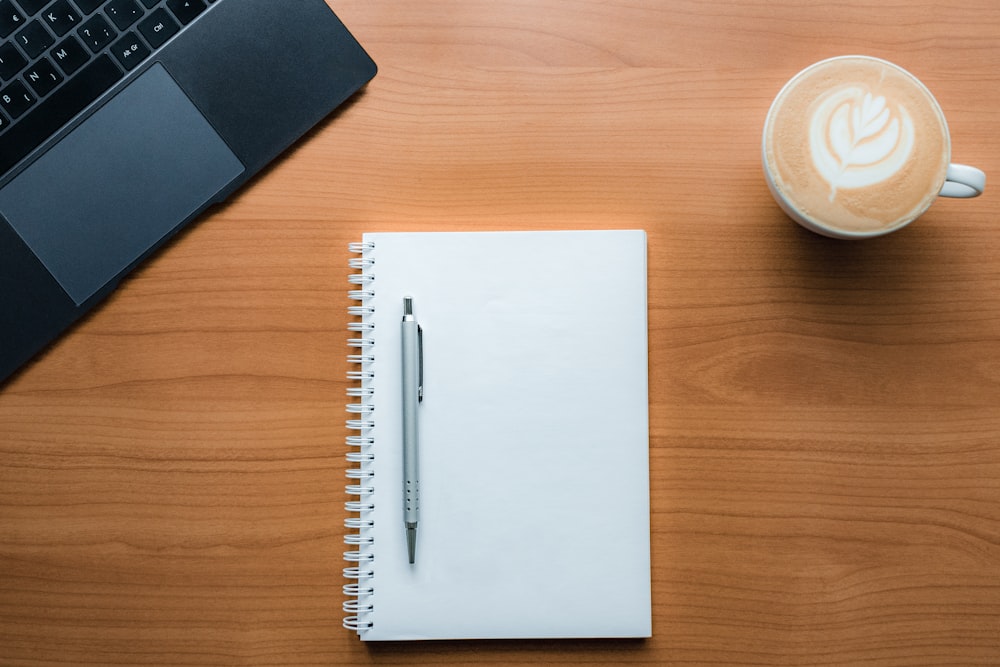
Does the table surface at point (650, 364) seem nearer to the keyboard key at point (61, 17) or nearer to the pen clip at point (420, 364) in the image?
the pen clip at point (420, 364)

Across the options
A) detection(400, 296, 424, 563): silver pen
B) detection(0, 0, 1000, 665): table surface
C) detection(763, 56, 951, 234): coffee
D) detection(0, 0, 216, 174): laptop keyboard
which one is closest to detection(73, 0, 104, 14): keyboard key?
detection(0, 0, 216, 174): laptop keyboard

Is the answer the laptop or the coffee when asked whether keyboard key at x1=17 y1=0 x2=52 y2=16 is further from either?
the coffee

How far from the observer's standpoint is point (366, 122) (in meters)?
0.58

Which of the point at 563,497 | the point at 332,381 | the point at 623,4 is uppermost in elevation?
the point at 623,4

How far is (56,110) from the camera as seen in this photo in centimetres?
55

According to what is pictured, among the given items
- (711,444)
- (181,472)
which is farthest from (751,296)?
(181,472)

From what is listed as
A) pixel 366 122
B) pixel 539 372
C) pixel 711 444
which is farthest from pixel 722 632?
pixel 366 122

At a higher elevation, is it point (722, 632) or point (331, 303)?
point (331, 303)

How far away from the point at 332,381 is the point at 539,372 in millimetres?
169

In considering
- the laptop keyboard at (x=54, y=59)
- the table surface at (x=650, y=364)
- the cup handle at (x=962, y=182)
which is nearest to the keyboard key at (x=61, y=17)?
the laptop keyboard at (x=54, y=59)

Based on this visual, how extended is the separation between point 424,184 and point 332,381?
0.18m

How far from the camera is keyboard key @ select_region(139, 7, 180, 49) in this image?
1.82 feet

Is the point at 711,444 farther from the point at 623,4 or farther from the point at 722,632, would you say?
the point at 623,4

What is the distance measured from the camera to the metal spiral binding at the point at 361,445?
1.81ft
